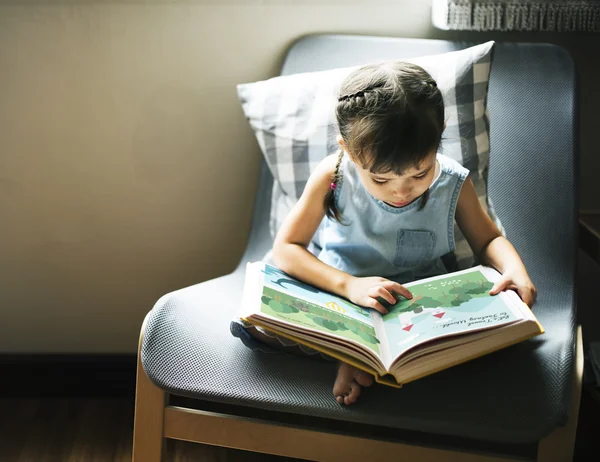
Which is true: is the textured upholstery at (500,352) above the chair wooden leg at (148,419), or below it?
above

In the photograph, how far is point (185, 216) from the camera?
1.70 meters

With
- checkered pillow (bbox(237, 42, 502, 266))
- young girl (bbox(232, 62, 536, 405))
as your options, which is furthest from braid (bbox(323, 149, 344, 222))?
checkered pillow (bbox(237, 42, 502, 266))

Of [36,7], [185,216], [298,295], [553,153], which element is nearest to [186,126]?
[185,216]

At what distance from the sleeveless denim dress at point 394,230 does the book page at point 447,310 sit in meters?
0.11

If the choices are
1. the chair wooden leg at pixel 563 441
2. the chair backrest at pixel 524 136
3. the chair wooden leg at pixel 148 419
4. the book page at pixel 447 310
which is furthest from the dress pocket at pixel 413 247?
the chair wooden leg at pixel 148 419

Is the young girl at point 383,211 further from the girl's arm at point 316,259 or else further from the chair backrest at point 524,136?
the chair backrest at point 524,136

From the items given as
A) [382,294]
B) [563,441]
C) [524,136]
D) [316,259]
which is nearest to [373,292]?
A: [382,294]

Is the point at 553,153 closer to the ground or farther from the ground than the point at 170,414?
farther from the ground

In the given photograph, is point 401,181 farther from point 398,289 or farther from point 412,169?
point 398,289

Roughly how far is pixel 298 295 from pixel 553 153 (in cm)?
62

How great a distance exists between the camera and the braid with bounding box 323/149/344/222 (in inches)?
49.4

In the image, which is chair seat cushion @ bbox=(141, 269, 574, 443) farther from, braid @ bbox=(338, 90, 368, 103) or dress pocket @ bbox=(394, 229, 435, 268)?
braid @ bbox=(338, 90, 368, 103)

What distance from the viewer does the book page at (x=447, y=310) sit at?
3.38 feet

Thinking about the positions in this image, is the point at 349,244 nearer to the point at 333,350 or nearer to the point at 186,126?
the point at 333,350
